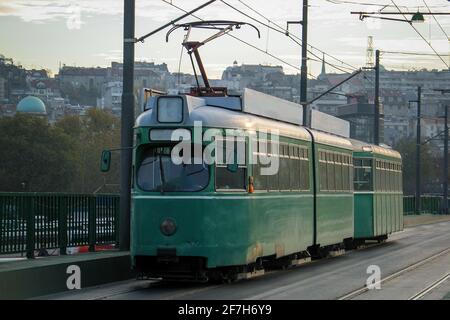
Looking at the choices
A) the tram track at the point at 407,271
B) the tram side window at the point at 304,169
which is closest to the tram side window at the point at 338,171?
the tram track at the point at 407,271

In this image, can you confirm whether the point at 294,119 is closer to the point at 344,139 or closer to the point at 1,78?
the point at 344,139

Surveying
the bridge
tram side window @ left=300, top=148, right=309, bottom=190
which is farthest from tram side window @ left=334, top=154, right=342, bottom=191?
tram side window @ left=300, top=148, right=309, bottom=190

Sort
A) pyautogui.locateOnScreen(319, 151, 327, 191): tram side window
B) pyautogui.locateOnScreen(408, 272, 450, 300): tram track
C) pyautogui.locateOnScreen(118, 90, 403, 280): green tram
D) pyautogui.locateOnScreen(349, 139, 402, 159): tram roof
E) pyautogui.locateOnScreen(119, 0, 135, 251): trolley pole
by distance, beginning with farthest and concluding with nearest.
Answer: pyautogui.locateOnScreen(349, 139, 402, 159): tram roof
pyautogui.locateOnScreen(319, 151, 327, 191): tram side window
pyautogui.locateOnScreen(119, 0, 135, 251): trolley pole
pyautogui.locateOnScreen(118, 90, 403, 280): green tram
pyautogui.locateOnScreen(408, 272, 450, 300): tram track

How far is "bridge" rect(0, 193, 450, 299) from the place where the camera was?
53.5 feet

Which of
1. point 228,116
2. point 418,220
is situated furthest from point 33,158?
point 228,116

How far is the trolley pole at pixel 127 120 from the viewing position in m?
20.8

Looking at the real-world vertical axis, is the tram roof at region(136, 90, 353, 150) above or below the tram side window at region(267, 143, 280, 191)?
above

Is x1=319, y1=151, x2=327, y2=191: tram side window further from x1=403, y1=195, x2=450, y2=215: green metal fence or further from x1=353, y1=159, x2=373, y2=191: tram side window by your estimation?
x1=403, y1=195, x2=450, y2=215: green metal fence

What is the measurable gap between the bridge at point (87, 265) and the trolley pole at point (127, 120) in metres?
0.59

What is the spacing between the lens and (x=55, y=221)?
19438mm

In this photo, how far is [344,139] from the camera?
2806 centimetres

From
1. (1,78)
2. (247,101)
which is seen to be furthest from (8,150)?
(1,78)
